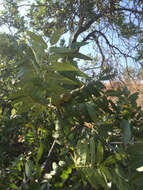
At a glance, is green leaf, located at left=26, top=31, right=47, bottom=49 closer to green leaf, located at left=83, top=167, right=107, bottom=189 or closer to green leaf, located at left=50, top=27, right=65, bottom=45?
green leaf, located at left=50, top=27, right=65, bottom=45

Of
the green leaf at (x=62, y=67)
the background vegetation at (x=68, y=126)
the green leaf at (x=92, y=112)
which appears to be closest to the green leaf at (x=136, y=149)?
the background vegetation at (x=68, y=126)

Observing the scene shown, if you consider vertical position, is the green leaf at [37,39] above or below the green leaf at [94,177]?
above

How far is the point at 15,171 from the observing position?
21.4 inches

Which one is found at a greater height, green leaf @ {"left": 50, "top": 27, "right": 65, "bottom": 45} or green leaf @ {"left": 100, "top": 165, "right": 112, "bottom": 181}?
→ green leaf @ {"left": 50, "top": 27, "right": 65, "bottom": 45}

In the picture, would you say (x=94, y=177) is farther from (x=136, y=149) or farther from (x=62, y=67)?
(x=62, y=67)

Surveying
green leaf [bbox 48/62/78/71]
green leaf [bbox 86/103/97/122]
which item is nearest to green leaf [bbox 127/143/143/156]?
green leaf [bbox 86/103/97/122]

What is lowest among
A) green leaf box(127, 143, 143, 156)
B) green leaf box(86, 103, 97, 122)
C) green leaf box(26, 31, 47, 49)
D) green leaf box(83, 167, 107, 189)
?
green leaf box(83, 167, 107, 189)

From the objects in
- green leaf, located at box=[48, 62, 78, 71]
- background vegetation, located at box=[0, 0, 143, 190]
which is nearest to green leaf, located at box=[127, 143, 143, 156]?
background vegetation, located at box=[0, 0, 143, 190]

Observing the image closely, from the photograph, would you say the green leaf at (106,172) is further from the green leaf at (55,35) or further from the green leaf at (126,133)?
the green leaf at (55,35)

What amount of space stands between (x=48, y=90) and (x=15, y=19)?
283cm

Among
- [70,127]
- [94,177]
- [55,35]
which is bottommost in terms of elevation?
[94,177]

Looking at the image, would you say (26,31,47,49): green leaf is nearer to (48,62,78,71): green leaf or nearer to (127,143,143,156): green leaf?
(48,62,78,71): green leaf

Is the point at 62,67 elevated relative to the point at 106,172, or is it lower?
elevated

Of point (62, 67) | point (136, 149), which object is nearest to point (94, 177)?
point (136, 149)
